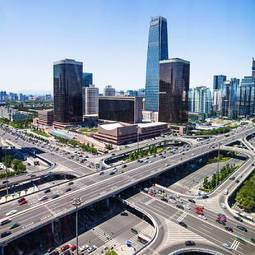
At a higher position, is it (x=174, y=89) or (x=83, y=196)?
(x=174, y=89)

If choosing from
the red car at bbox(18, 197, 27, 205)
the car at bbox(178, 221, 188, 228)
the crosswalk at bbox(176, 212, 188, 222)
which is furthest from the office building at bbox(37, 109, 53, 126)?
the car at bbox(178, 221, 188, 228)

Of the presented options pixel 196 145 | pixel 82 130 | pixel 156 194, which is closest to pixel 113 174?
pixel 156 194

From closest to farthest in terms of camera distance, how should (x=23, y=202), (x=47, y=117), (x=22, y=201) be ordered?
(x=23, y=202) → (x=22, y=201) → (x=47, y=117)

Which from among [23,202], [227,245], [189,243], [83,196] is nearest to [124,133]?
[83,196]

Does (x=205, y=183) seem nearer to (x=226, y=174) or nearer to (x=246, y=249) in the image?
(x=226, y=174)

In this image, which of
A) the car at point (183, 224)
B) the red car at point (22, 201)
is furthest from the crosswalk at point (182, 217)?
the red car at point (22, 201)

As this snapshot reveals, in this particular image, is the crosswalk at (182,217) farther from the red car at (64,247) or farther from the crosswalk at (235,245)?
the red car at (64,247)

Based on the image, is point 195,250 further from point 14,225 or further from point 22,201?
point 22,201
